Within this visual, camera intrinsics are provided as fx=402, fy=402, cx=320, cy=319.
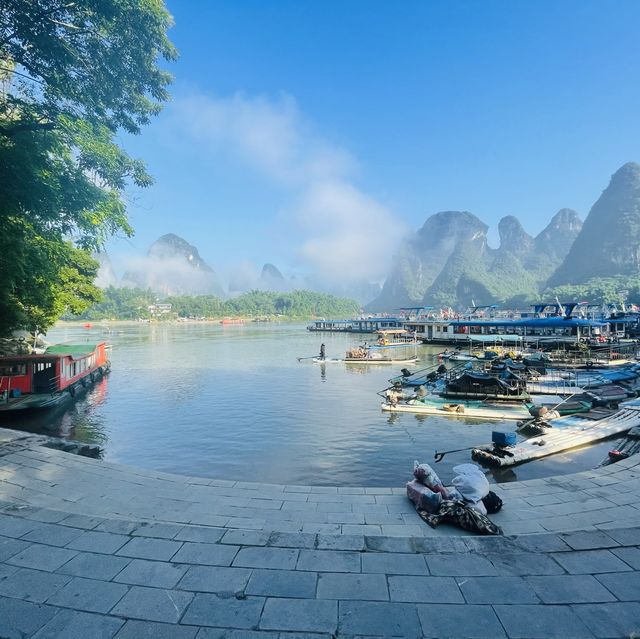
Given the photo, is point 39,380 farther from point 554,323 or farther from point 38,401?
point 554,323

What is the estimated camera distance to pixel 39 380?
22688mm

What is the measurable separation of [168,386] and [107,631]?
93.0ft

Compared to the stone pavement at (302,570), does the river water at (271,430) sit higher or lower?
lower

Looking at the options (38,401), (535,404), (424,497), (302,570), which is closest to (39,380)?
(38,401)

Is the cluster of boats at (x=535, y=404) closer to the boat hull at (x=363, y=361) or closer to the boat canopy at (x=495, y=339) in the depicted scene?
the boat hull at (x=363, y=361)

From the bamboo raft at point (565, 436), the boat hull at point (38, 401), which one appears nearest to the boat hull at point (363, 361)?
the boat hull at point (38, 401)

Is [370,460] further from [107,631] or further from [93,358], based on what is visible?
[93,358]

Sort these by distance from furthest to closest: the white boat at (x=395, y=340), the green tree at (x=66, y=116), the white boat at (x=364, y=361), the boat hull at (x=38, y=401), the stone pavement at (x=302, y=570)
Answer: the white boat at (x=395, y=340) < the white boat at (x=364, y=361) < the boat hull at (x=38, y=401) < the green tree at (x=66, y=116) < the stone pavement at (x=302, y=570)

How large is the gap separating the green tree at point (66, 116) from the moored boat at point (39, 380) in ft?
25.7

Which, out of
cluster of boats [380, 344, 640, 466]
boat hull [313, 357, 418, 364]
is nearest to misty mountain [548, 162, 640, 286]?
boat hull [313, 357, 418, 364]

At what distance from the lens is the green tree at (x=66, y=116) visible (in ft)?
40.2

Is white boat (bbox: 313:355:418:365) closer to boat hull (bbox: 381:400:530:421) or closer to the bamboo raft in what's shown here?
boat hull (bbox: 381:400:530:421)

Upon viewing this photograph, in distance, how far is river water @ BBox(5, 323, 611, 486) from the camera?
13422mm

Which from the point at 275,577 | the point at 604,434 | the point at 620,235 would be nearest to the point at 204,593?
the point at 275,577
